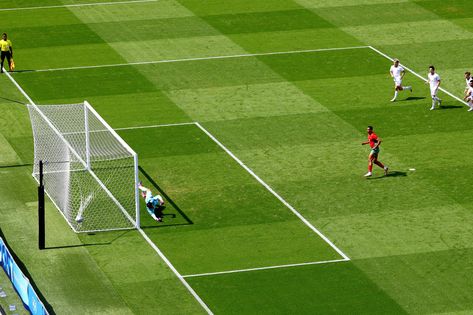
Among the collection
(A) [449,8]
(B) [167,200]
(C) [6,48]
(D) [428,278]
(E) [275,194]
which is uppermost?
(A) [449,8]

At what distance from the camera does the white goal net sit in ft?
127

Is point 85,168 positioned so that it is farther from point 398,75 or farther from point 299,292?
point 398,75

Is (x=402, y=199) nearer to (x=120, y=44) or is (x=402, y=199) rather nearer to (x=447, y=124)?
(x=447, y=124)

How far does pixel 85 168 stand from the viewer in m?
42.2

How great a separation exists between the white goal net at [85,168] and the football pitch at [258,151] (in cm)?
56

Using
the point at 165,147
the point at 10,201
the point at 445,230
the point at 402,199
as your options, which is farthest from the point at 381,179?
the point at 10,201

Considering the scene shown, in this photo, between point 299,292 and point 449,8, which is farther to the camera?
point 449,8

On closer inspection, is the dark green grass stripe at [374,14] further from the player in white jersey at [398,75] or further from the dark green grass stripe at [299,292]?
the dark green grass stripe at [299,292]

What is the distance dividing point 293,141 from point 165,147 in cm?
420

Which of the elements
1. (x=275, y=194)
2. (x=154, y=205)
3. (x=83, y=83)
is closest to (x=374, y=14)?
(x=83, y=83)

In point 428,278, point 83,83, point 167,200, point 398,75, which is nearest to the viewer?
point 428,278

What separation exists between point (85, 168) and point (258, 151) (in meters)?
5.71

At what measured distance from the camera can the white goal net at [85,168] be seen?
38812mm

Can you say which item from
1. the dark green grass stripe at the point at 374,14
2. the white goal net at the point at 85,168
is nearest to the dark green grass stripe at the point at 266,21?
the dark green grass stripe at the point at 374,14
